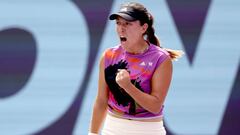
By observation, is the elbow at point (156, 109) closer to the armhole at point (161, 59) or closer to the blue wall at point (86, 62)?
the armhole at point (161, 59)

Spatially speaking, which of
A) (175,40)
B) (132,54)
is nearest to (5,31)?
(175,40)

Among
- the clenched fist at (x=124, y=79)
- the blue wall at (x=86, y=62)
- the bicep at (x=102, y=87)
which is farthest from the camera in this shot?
the blue wall at (x=86, y=62)

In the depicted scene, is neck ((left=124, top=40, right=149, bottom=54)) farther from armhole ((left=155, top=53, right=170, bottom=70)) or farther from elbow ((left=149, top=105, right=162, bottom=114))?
elbow ((left=149, top=105, right=162, bottom=114))

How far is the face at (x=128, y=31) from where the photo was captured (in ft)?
9.05

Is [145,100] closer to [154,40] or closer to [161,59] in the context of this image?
[161,59]

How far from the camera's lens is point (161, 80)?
2766 mm

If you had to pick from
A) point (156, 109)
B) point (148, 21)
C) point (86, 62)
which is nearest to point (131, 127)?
point (156, 109)

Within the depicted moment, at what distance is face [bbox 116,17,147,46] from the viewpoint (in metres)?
2.76

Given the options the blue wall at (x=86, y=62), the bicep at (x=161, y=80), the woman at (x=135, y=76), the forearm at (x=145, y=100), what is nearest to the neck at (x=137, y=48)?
the woman at (x=135, y=76)

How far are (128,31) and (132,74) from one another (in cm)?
19

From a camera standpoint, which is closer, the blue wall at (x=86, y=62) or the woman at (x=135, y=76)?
the woman at (x=135, y=76)

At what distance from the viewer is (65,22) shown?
451cm

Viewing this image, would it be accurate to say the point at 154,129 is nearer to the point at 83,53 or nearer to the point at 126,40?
the point at 126,40

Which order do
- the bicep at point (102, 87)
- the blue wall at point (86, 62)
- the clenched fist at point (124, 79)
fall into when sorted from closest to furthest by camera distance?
the clenched fist at point (124, 79)
the bicep at point (102, 87)
the blue wall at point (86, 62)
